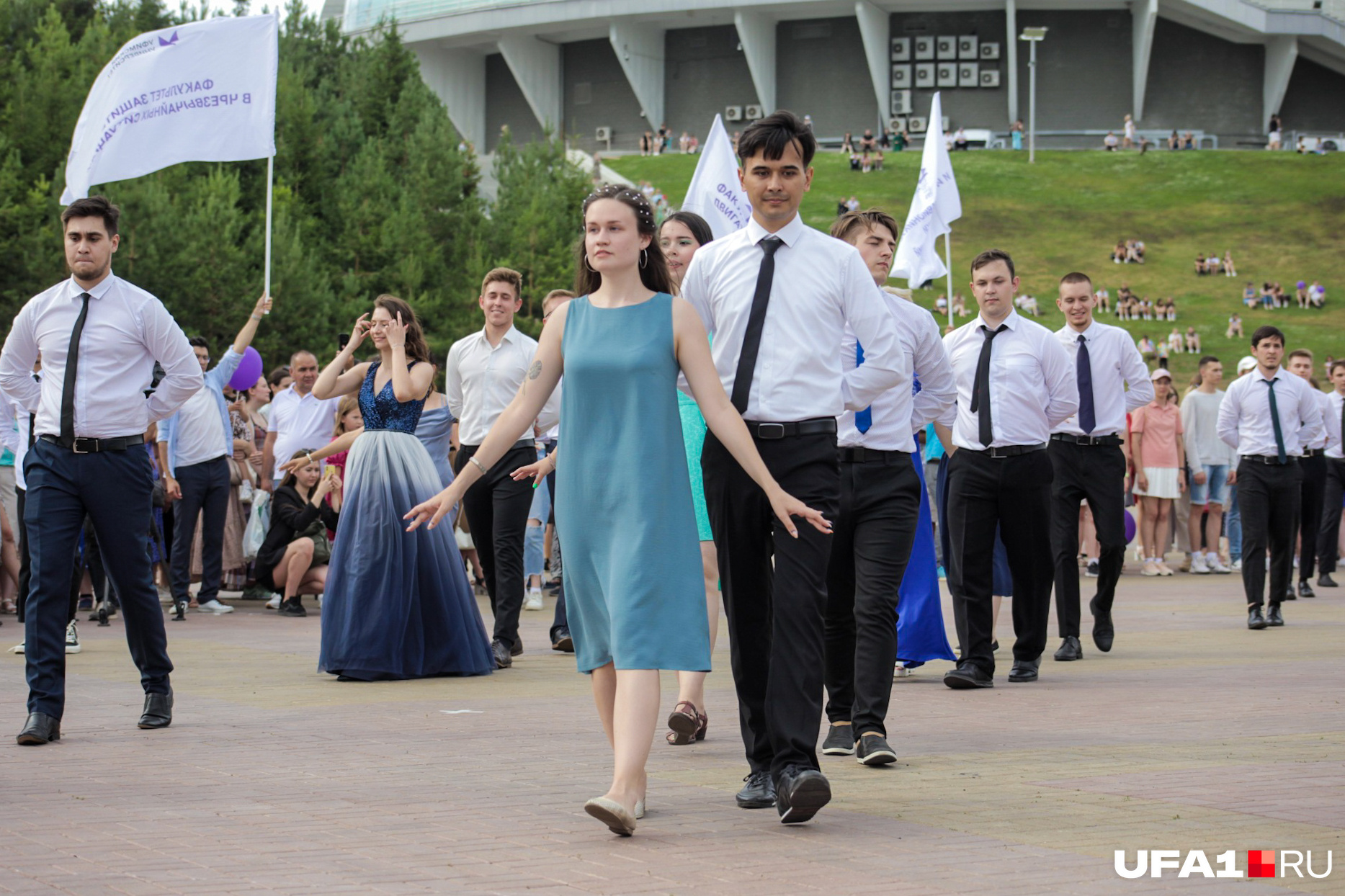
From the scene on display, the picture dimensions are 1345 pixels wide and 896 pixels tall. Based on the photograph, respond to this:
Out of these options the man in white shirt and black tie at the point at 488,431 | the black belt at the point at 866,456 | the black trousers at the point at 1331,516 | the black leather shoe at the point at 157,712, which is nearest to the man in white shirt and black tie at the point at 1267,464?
the black trousers at the point at 1331,516

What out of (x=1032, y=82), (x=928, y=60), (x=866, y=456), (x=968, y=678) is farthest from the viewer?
(x=928, y=60)

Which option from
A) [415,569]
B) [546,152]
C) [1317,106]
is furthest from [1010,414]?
[1317,106]

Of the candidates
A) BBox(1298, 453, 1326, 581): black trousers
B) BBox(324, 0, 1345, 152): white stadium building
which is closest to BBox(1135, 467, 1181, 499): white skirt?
BBox(1298, 453, 1326, 581): black trousers

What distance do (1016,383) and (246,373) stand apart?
8762mm

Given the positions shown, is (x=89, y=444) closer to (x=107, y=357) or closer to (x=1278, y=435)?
(x=107, y=357)

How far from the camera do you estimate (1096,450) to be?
10.2m

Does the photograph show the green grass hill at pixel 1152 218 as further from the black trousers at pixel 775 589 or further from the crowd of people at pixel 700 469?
the black trousers at pixel 775 589

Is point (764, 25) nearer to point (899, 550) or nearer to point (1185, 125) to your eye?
point (1185, 125)

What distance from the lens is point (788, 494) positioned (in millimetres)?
4930

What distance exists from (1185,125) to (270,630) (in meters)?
73.3

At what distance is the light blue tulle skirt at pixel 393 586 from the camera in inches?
347

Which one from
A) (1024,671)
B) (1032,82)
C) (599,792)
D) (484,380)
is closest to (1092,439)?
(1024,671)

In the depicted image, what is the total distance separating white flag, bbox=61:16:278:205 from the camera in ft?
38.9

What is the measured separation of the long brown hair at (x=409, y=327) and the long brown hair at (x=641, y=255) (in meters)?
4.14
